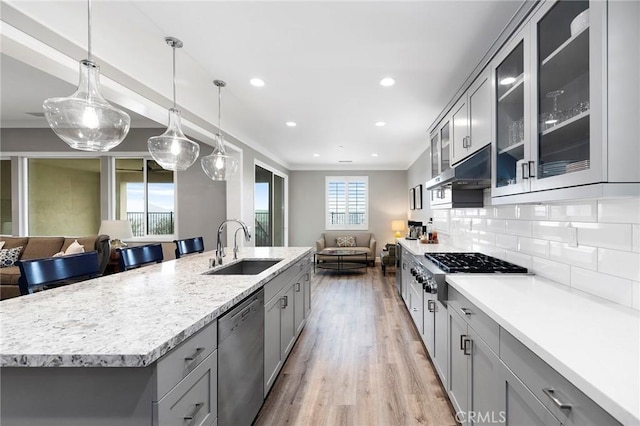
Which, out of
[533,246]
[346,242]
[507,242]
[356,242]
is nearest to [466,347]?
[533,246]

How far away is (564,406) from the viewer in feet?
2.82

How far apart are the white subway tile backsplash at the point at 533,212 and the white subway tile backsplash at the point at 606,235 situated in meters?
0.30

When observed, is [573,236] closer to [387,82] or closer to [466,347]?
[466,347]

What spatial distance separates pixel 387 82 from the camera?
9.93 ft

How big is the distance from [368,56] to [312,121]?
6.54 ft

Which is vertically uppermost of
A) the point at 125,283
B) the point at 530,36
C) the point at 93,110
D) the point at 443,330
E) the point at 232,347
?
the point at 530,36

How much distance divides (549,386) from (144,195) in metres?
6.34

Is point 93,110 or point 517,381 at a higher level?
point 93,110

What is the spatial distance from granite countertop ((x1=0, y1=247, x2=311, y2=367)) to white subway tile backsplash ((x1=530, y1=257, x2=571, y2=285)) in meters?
1.75

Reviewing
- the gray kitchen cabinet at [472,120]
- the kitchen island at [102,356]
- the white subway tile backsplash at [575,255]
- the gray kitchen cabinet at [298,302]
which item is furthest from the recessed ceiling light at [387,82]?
the kitchen island at [102,356]

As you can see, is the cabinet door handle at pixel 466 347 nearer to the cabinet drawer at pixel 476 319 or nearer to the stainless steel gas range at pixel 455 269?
the cabinet drawer at pixel 476 319

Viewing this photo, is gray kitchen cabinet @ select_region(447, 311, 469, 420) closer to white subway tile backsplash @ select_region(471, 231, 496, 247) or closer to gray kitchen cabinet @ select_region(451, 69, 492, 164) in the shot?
white subway tile backsplash @ select_region(471, 231, 496, 247)

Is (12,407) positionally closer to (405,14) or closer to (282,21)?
(282,21)

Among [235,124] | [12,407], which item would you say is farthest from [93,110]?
[235,124]
